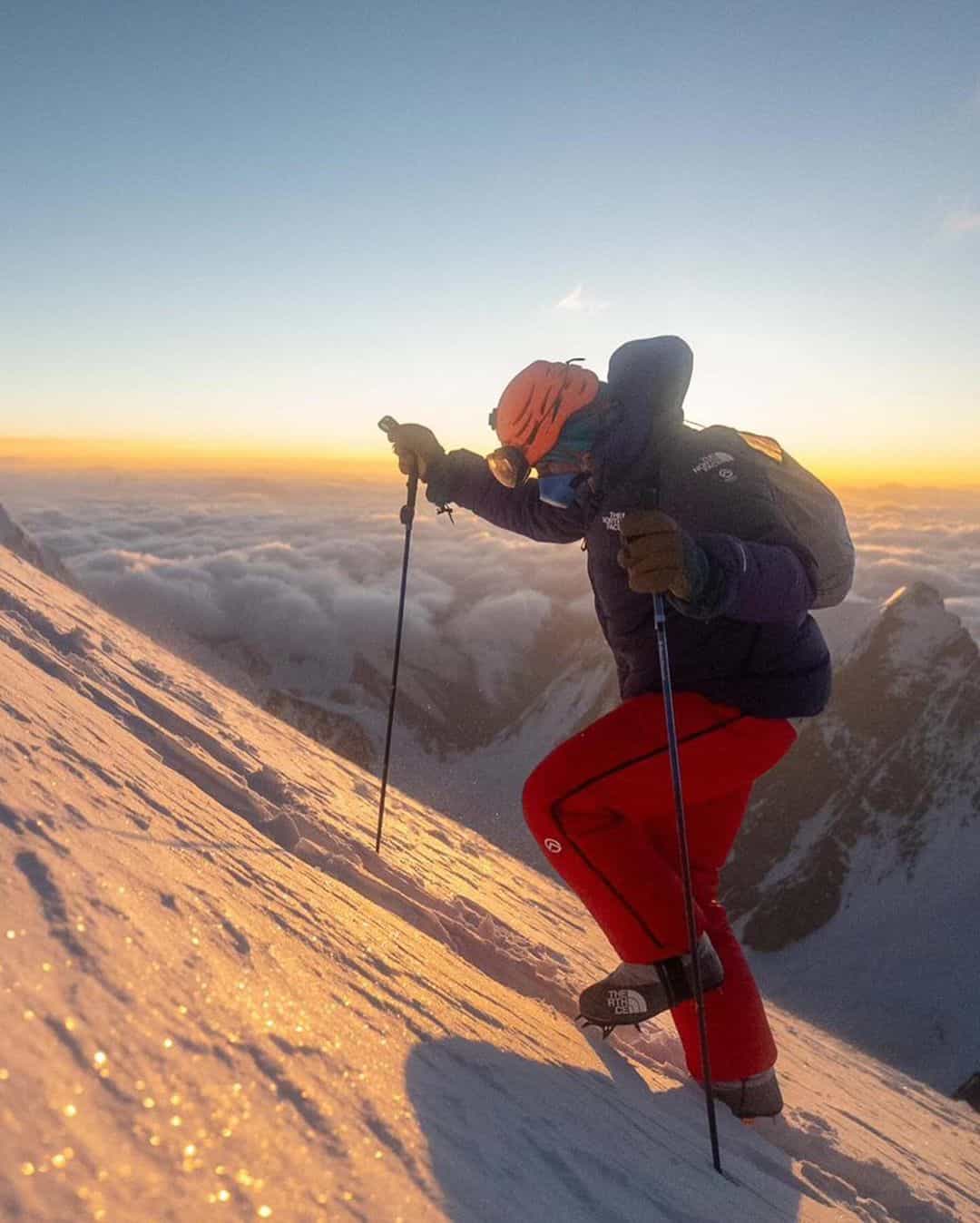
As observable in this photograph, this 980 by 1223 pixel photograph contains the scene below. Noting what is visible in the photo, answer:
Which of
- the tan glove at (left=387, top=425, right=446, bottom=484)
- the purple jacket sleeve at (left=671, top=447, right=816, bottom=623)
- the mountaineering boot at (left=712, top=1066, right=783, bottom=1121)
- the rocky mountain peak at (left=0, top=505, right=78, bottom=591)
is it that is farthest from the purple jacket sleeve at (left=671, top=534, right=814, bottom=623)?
the rocky mountain peak at (left=0, top=505, right=78, bottom=591)

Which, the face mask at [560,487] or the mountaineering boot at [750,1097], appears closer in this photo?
the mountaineering boot at [750,1097]

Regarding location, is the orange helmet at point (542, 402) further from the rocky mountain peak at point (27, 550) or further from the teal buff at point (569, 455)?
the rocky mountain peak at point (27, 550)

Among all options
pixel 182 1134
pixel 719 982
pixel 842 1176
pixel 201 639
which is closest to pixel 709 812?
pixel 719 982

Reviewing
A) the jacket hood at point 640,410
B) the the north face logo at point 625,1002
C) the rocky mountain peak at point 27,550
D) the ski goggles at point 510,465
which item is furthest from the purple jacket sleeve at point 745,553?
the rocky mountain peak at point 27,550

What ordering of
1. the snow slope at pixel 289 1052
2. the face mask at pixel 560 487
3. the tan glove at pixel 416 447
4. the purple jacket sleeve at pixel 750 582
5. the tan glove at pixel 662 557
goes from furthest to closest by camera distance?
the tan glove at pixel 416 447 < the face mask at pixel 560 487 < the purple jacket sleeve at pixel 750 582 < the tan glove at pixel 662 557 < the snow slope at pixel 289 1052

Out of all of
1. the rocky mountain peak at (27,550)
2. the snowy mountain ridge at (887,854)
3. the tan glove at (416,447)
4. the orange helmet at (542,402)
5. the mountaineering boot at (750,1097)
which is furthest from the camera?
the snowy mountain ridge at (887,854)

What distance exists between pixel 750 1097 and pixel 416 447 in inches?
172

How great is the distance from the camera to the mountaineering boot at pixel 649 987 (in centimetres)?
389

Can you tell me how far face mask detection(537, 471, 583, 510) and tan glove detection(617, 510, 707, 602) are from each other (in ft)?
3.27

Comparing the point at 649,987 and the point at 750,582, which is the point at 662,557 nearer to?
the point at 750,582

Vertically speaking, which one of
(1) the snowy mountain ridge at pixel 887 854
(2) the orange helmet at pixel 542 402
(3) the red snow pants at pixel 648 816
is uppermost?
(2) the orange helmet at pixel 542 402

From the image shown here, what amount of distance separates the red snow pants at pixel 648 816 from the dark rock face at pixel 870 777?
105m

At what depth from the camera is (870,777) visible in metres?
117

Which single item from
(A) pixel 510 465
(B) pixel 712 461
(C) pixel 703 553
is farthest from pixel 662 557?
(A) pixel 510 465
